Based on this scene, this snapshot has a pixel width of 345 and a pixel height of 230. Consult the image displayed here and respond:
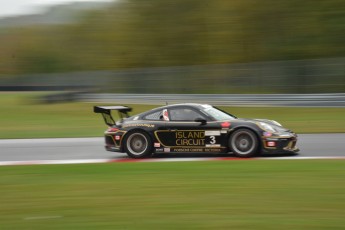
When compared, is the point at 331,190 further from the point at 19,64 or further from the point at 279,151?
the point at 19,64

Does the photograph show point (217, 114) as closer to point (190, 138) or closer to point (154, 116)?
point (190, 138)

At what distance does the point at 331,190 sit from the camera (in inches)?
303

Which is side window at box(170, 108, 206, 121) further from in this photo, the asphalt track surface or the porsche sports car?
the asphalt track surface

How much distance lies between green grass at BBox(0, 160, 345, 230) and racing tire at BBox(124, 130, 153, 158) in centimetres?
215

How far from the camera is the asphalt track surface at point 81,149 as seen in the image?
13.3 metres

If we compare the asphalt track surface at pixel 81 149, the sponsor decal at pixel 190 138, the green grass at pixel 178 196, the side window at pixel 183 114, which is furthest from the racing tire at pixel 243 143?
the green grass at pixel 178 196

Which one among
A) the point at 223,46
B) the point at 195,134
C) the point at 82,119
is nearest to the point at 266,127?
the point at 195,134

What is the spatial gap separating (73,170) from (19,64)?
239 feet

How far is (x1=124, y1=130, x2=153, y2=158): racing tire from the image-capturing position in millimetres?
13078

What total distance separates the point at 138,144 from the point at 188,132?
3.92 feet

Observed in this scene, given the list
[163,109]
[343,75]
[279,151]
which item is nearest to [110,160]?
[163,109]

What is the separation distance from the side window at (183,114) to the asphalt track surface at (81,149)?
845 mm

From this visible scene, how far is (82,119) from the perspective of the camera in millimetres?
25703

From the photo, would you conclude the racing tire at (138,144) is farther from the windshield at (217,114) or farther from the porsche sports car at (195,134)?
the windshield at (217,114)
